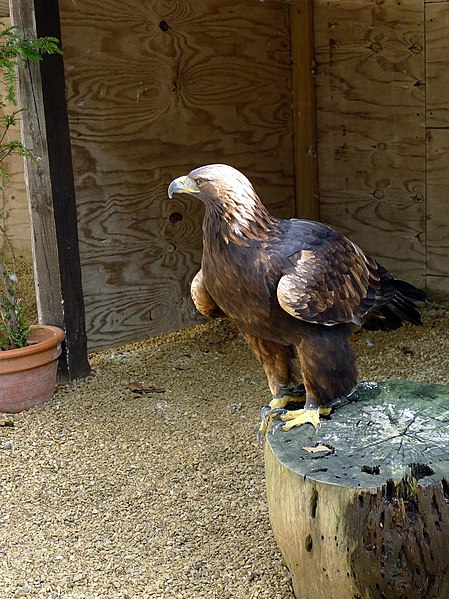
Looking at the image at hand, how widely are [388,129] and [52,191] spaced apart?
2.31 meters

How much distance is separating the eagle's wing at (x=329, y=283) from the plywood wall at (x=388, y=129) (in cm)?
265

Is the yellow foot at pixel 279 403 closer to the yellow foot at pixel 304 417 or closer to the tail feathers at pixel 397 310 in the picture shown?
the yellow foot at pixel 304 417

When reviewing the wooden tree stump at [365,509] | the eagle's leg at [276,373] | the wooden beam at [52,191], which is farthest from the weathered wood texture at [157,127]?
the wooden tree stump at [365,509]

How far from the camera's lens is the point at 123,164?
16.1 ft

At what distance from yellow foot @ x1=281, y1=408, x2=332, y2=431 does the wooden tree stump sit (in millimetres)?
64

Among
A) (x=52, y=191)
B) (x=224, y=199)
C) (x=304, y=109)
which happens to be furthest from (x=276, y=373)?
(x=304, y=109)

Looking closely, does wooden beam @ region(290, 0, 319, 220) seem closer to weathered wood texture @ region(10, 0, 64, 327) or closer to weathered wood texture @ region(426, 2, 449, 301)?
weathered wood texture @ region(426, 2, 449, 301)

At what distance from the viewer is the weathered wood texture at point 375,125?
5273mm

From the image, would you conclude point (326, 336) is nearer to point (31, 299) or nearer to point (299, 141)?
point (299, 141)

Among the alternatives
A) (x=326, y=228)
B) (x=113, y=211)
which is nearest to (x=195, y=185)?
(x=326, y=228)

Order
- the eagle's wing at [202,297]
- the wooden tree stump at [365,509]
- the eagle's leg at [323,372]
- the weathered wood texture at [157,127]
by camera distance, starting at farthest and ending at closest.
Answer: the weathered wood texture at [157,127]
the eagle's wing at [202,297]
the eagle's leg at [323,372]
the wooden tree stump at [365,509]

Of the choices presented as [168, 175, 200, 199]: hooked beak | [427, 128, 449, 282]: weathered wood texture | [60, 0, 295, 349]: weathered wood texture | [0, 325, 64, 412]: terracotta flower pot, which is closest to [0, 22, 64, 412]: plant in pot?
[0, 325, 64, 412]: terracotta flower pot

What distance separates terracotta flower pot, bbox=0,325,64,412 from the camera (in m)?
4.14

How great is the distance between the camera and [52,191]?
14.3ft
